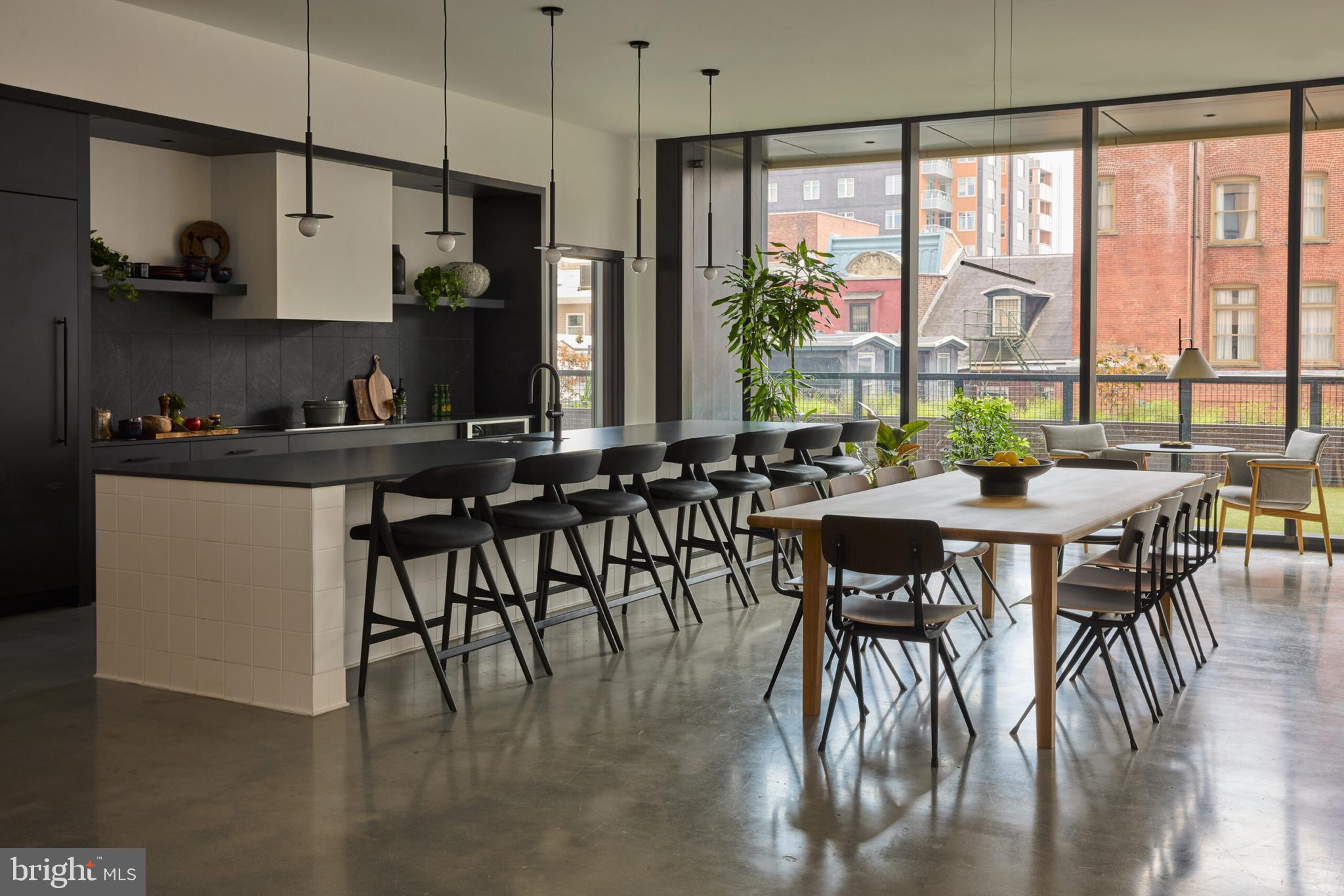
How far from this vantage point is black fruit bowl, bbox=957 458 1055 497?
4.76m

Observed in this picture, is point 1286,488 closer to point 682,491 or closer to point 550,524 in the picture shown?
point 682,491

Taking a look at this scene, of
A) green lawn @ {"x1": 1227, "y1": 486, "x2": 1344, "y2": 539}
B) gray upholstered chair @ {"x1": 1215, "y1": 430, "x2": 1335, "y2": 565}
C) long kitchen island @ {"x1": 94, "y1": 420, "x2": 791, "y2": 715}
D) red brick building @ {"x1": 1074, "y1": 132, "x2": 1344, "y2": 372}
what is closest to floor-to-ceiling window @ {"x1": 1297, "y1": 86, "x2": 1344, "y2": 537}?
red brick building @ {"x1": 1074, "y1": 132, "x2": 1344, "y2": 372}

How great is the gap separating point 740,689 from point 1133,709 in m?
1.41

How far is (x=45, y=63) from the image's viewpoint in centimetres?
565

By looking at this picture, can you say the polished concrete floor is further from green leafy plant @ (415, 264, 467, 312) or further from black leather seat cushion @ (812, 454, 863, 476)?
green leafy plant @ (415, 264, 467, 312)

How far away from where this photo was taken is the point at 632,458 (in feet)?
17.7

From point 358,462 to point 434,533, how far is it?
655mm

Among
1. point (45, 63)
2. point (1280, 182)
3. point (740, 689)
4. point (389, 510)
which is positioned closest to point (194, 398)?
point (45, 63)

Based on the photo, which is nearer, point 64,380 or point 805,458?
point 64,380

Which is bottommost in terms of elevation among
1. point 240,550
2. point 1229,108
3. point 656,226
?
point 240,550

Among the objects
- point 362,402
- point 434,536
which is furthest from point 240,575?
point 362,402

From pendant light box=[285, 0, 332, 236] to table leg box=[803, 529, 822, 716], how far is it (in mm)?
2563

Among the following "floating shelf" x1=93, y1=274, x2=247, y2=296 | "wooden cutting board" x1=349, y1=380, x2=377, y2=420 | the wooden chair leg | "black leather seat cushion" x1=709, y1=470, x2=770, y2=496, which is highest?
"floating shelf" x1=93, y1=274, x2=247, y2=296

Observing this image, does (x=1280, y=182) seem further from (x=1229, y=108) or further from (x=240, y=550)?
(x=240, y=550)
